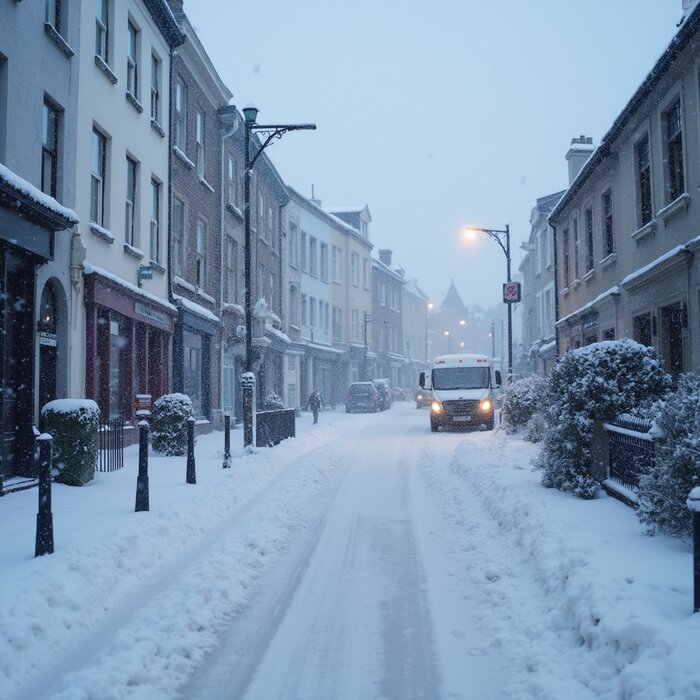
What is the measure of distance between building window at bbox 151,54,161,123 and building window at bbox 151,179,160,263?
162cm

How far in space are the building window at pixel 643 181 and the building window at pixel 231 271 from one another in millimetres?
13338

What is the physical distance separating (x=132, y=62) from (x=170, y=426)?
8.25m

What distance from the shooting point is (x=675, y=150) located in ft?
46.3

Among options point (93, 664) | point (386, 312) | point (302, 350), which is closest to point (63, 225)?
point (93, 664)

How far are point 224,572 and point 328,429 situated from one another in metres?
18.7

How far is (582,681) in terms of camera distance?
3.79 m

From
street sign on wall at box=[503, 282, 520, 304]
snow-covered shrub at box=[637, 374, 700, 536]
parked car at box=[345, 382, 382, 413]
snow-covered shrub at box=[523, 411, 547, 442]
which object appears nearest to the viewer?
snow-covered shrub at box=[637, 374, 700, 536]

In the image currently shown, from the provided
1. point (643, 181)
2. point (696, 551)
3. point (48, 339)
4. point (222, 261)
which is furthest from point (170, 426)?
point (696, 551)

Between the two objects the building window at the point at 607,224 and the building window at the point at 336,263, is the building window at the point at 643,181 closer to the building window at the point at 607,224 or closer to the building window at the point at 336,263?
the building window at the point at 607,224

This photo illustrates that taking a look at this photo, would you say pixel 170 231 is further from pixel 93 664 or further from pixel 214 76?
pixel 93 664

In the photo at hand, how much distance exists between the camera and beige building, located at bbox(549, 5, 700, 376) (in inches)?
503

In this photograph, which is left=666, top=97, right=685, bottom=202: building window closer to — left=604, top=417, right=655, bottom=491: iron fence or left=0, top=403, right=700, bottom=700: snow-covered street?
left=604, top=417, right=655, bottom=491: iron fence

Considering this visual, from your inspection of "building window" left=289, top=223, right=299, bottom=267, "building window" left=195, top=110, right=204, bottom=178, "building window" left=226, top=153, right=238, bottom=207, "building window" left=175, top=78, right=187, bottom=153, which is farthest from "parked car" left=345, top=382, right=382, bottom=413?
"building window" left=175, top=78, right=187, bottom=153

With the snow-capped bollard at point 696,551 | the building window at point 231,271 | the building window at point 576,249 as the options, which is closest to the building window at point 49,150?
the snow-capped bollard at point 696,551
